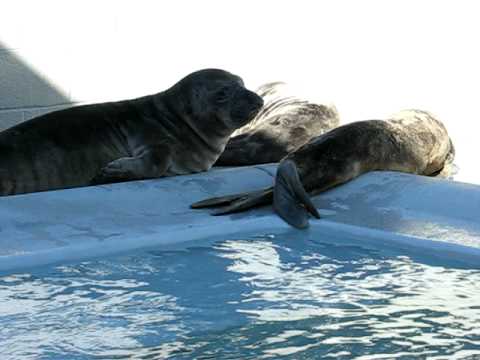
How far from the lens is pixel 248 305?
395 cm

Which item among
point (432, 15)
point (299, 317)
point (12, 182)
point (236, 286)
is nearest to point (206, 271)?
point (236, 286)

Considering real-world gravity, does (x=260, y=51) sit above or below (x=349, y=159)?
above

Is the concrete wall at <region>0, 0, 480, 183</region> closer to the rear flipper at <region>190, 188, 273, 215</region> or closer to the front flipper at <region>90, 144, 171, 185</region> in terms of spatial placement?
the front flipper at <region>90, 144, 171, 185</region>

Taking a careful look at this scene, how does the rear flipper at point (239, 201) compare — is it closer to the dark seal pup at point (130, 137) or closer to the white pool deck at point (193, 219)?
the white pool deck at point (193, 219)

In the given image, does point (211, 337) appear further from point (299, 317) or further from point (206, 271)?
point (206, 271)

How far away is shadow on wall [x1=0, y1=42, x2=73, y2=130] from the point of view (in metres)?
7.13

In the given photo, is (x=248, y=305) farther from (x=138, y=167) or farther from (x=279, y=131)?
(x=279, y=131)

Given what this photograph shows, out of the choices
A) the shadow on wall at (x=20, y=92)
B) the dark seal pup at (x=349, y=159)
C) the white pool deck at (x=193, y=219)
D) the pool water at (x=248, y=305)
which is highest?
the shadow on wall at (x=20, y=92)

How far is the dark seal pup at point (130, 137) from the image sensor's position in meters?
5.78

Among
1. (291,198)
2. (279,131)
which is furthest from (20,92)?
(291,198)

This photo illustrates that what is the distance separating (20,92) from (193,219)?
234 cm

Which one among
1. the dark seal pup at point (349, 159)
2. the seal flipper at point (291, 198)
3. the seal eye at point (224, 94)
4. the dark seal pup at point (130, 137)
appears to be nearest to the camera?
the seal flipper at point (291, 198)

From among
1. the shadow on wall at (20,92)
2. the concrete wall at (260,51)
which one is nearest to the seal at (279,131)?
the concrete wall at (260,51)

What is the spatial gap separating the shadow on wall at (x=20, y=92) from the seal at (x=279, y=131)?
1.25 meters
